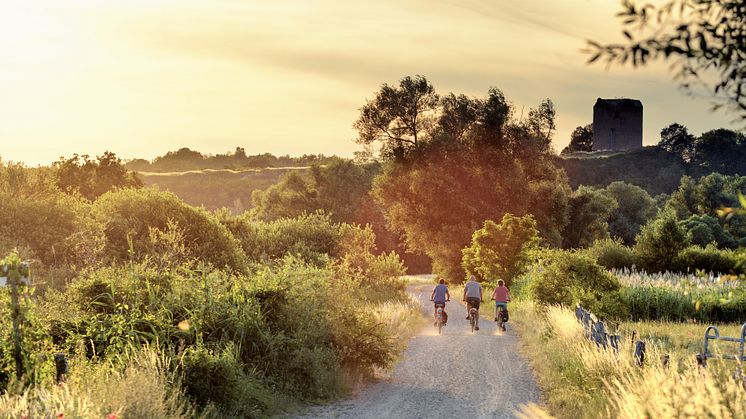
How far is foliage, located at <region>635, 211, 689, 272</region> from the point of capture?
147 ft

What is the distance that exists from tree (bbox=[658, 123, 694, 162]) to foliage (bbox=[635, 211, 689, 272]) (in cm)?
8559

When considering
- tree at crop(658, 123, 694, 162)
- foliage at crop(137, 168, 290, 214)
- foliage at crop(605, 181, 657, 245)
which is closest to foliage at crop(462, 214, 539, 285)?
foliage at crop(605, 181, 657, 245)

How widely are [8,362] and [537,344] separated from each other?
1375 centimetres

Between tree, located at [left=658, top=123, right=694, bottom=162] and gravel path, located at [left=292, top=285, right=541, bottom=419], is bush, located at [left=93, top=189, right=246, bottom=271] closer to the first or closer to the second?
gravel path, located at [left=292, top=285, right=541, bottom=419]

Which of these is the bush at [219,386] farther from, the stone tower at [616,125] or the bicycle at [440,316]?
the stone tower at [616,125]

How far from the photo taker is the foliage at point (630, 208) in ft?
252

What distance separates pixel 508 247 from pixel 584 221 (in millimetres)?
25208

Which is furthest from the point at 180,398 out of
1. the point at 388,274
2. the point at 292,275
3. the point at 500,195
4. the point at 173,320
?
the point at 500,195

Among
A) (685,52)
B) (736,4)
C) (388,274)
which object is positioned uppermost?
(736,4)

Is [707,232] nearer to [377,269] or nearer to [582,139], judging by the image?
[377,269]

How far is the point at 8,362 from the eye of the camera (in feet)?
37.8

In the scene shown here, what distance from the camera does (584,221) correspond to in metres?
65.1

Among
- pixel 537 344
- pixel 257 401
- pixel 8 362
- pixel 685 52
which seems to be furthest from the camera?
pixel 537 344

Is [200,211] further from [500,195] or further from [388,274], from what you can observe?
[500,195]
